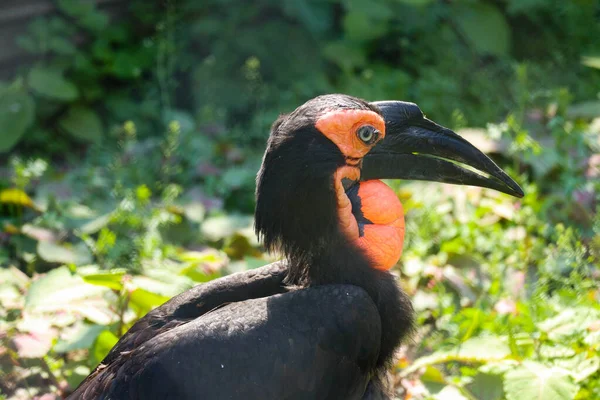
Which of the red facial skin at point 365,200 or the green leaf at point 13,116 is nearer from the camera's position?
the red facial skin at point 365,200

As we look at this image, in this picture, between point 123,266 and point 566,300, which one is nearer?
point 566,300

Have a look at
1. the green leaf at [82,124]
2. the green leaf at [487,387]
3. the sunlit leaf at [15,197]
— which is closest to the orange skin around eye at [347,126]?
the green leaf at [487,387]

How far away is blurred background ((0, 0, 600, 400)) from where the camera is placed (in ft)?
10.5

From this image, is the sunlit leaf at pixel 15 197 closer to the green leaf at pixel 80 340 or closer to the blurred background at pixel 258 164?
the blurred background at pixel 258 164

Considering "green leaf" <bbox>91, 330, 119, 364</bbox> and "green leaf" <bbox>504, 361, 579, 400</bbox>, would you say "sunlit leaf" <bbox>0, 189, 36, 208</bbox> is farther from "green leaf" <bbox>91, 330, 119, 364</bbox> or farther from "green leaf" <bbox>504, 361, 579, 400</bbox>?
"green leaf" <bbox>504, 361, 579, 400</bbox>

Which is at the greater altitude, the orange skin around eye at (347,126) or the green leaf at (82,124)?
the orange skin around eye at (347,126)

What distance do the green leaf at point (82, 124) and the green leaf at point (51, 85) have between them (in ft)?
0.44

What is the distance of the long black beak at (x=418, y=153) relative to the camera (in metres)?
2.75

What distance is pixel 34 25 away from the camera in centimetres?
565

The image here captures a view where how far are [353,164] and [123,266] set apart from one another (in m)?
1.52

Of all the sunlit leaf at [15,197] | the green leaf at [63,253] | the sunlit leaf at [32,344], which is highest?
the sunlit leaf at [15,197]

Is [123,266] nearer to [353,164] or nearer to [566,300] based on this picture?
[353,164]

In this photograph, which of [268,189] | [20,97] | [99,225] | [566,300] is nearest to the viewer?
[268,189]

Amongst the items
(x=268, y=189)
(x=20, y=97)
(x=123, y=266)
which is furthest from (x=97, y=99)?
(x=268, y=189)
